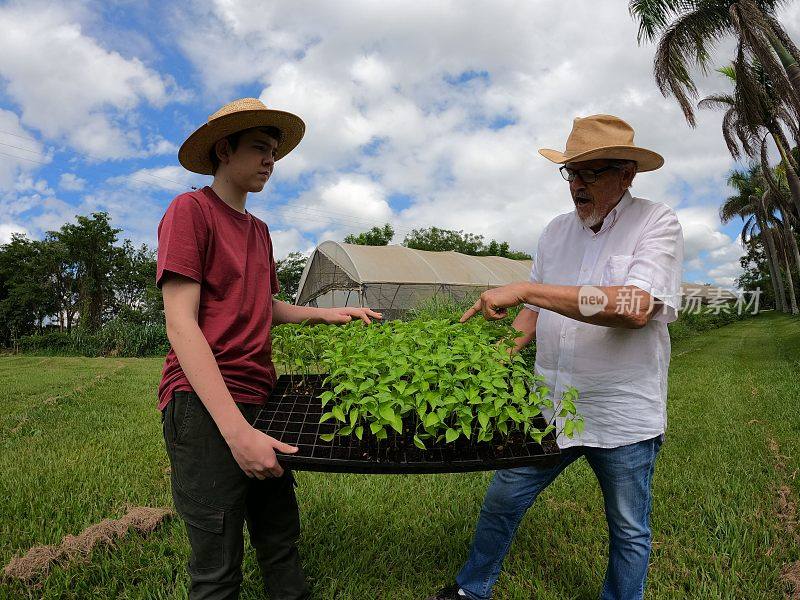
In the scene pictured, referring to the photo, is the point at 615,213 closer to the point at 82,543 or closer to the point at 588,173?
the point at 588,173

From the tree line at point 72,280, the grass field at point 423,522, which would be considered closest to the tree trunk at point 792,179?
the grass field at point 423,522

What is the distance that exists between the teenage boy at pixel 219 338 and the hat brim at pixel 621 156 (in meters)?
0.98

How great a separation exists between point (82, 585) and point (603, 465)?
2.51 metres

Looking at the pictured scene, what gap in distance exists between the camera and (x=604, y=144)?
6.51 ft

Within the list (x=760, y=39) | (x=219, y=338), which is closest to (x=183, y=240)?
(x=219, y=338)

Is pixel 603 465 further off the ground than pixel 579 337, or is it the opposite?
pixel 579 337

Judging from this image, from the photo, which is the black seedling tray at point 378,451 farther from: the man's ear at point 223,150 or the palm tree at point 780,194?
the palm tree at point 780,194

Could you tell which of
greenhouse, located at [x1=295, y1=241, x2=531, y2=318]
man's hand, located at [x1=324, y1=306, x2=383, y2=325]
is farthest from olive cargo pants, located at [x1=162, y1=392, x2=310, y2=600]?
greenhouse, located at [x1=295, y1=241, x2=531, y2=318]

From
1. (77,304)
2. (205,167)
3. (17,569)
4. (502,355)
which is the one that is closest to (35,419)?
(17,569)

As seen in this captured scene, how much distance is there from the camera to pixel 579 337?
6.91 feet

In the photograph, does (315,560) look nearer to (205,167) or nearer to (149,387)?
(205,167)

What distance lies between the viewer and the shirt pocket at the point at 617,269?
198 centimetres

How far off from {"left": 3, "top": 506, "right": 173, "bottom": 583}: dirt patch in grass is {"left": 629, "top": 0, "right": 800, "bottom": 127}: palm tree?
12751 millimetres

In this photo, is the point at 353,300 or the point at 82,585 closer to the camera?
the point at 82,585
